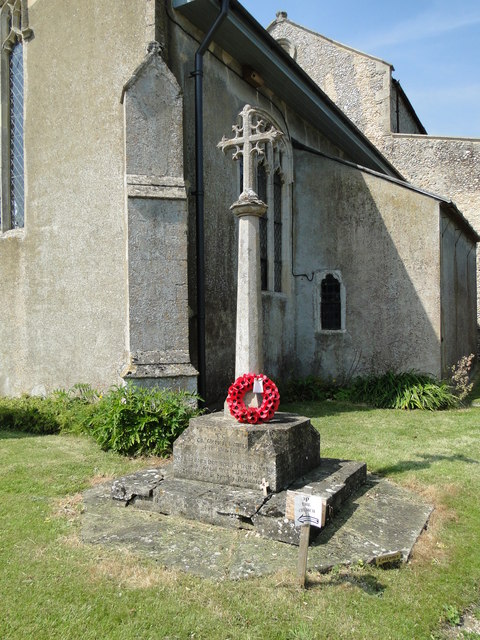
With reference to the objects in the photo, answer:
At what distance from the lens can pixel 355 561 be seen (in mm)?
3705

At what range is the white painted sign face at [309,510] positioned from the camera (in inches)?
139

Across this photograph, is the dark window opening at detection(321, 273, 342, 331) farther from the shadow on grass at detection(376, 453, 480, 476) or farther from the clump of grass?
the shadow on grass at detection(376, 453, 480, 476)

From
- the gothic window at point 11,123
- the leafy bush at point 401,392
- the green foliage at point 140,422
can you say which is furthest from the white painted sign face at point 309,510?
the gothic window at point 11,123

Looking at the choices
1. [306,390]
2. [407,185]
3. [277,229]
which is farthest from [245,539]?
[407,185]

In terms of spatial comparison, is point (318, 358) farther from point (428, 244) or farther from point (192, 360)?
point (192, 360)

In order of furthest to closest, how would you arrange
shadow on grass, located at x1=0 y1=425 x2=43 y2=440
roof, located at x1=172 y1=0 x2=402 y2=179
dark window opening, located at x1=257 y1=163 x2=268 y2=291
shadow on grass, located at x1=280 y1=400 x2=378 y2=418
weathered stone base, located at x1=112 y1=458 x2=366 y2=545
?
1. dark window opening, located at x1=257 y1=163 x2=268 y2=291
2. shadow on grass, located at x1=280 y1=400 x2=378 y2=418
3. roof, located at x1=172 y1=0 x2=402 y2=179
4. shadow on grass, located at x1=0 y1=425 x2=43 y2=440
5. weathered stone base, located at x1=112 y1=458 x2=366 y2=545

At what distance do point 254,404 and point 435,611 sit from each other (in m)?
2.25

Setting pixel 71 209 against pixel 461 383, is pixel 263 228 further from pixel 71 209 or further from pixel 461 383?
pixel 461 383

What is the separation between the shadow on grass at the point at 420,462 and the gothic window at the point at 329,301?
5228 millimetres

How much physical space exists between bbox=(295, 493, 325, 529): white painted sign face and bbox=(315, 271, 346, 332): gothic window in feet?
26.7

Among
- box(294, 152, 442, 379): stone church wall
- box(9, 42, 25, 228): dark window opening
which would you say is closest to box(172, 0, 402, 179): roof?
box(294, 152, 442, 379): stone church wall

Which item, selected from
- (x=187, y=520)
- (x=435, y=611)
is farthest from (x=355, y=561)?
(x=187, y=520)

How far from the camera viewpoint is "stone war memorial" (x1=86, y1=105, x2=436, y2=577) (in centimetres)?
419

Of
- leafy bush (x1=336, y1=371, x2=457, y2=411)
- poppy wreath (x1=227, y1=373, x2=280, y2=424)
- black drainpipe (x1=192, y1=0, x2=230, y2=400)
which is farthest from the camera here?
leafy bush (x1=336, y1=371, x2=457, y2=411)
